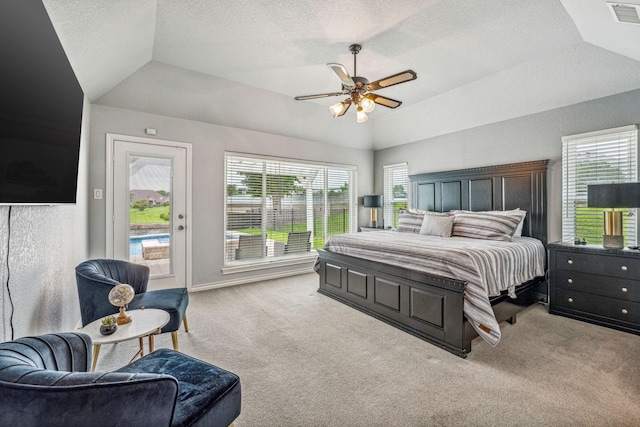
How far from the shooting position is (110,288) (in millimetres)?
2281

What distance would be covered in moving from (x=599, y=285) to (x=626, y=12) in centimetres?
254

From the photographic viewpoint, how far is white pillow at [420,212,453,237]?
418 cm

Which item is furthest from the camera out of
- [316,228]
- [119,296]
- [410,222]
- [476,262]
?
[316,228]

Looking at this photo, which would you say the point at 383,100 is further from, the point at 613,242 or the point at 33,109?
the point at 33,109

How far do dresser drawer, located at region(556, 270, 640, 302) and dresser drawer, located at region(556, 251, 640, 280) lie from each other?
0.16 feet

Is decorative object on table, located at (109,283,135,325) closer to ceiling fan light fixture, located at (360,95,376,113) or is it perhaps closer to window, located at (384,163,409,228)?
ceiling fan light fixture, located at (360,95,376,113)

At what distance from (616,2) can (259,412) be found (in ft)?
12.4

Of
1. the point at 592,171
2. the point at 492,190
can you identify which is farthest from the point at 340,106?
the point at 592,171

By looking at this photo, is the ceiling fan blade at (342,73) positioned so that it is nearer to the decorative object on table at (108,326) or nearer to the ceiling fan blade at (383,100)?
the ceiling fan blade at (383,100)

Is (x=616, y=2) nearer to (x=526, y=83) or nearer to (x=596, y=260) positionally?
(x=526, y=83)

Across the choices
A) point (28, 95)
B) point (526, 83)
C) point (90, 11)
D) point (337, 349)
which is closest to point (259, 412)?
point (337, 349)

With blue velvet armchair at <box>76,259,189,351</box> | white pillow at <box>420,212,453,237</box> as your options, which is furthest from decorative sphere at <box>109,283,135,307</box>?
white pillow at <box>420,212,453,237</box>

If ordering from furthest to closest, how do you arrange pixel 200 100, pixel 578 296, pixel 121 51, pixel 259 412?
pixel 200 100 < pixel 578 296 < pixel 121 51 < pixel 259 412

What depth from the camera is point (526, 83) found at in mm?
3791
